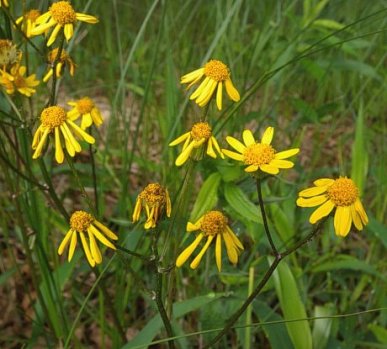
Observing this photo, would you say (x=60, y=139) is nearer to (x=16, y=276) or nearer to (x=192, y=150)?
(x=192, y=150)

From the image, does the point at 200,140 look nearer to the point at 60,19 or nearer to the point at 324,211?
the point at 324,211

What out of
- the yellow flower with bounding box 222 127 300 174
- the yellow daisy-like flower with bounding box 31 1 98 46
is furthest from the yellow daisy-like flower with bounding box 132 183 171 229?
the yellow daisy-like flower with bounding box 31 1 98 46

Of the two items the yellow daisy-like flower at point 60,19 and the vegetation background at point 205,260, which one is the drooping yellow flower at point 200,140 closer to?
the vegetation background at point 205,260

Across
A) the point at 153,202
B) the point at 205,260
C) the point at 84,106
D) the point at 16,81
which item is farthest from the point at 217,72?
the point at 205,260

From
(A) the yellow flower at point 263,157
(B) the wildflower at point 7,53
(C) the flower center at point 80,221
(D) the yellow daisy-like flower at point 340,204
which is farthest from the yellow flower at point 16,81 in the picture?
(D) the yellow daisy-like flower at point 340,204

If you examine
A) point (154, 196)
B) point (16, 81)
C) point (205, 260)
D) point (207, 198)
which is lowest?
point (205, 260)

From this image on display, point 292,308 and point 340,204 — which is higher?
point 340,204
